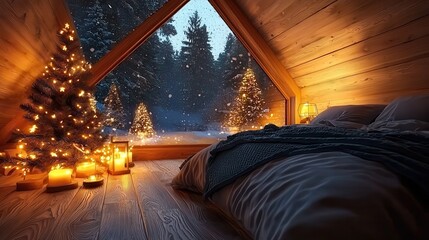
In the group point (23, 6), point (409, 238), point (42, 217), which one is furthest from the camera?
point (23, 6)

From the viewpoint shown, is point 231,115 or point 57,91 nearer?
point 57,91

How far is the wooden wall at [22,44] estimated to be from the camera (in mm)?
1861

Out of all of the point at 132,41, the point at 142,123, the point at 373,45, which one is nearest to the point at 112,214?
the point at 142,123

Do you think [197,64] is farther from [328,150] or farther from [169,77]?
[328,150]

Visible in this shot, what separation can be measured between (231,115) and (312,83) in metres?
1.25

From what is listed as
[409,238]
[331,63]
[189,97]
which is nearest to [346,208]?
[409,238]

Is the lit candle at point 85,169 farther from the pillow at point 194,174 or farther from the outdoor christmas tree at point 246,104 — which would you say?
the outdoor christmas tree at point 246,104

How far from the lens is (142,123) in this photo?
3.54m

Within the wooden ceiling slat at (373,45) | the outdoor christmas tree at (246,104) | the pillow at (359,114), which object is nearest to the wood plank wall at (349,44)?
the wooden ceiling slat at (373,45)

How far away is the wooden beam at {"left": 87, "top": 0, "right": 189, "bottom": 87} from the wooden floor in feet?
5.18

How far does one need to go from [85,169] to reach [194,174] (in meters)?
1.25

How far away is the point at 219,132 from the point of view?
393 cm

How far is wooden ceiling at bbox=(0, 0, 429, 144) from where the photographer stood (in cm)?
212

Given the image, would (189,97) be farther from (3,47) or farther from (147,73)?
(3,47)
